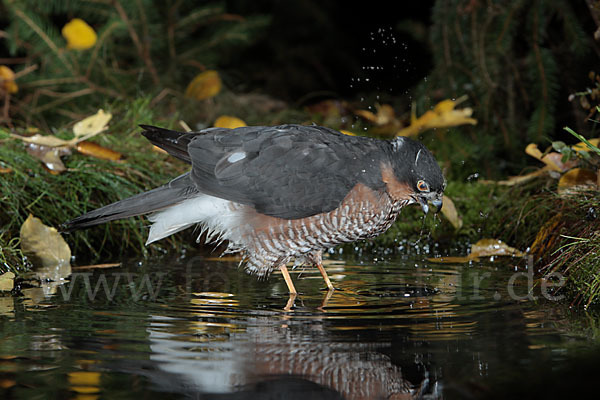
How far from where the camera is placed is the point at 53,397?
2.09m

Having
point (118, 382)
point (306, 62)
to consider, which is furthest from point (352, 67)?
point (118, 382)

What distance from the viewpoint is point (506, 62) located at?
17.8 ft

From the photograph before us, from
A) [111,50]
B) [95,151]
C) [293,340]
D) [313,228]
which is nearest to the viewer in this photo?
[293,340]

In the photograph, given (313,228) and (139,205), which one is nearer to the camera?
(313,228)

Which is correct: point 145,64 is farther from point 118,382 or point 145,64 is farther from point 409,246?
point 118,382

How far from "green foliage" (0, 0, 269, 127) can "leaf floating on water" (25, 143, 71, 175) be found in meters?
1.55

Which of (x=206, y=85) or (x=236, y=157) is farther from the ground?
(x=206, y=85)

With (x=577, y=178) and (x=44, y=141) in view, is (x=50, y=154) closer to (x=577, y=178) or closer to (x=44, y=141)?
(x=44, y=141)

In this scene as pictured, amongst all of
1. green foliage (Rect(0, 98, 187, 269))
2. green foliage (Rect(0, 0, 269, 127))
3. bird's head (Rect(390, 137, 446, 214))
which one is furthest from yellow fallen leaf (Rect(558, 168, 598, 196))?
green foliage (Rect(0, 0, 269, 127))

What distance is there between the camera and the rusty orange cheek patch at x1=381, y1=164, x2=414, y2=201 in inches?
142

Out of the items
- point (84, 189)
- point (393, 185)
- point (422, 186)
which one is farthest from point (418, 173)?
point (84, 189)

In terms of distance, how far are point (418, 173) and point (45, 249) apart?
2.01m

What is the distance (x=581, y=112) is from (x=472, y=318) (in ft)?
10.2

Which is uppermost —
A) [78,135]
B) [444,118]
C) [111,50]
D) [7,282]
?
[111,50]
